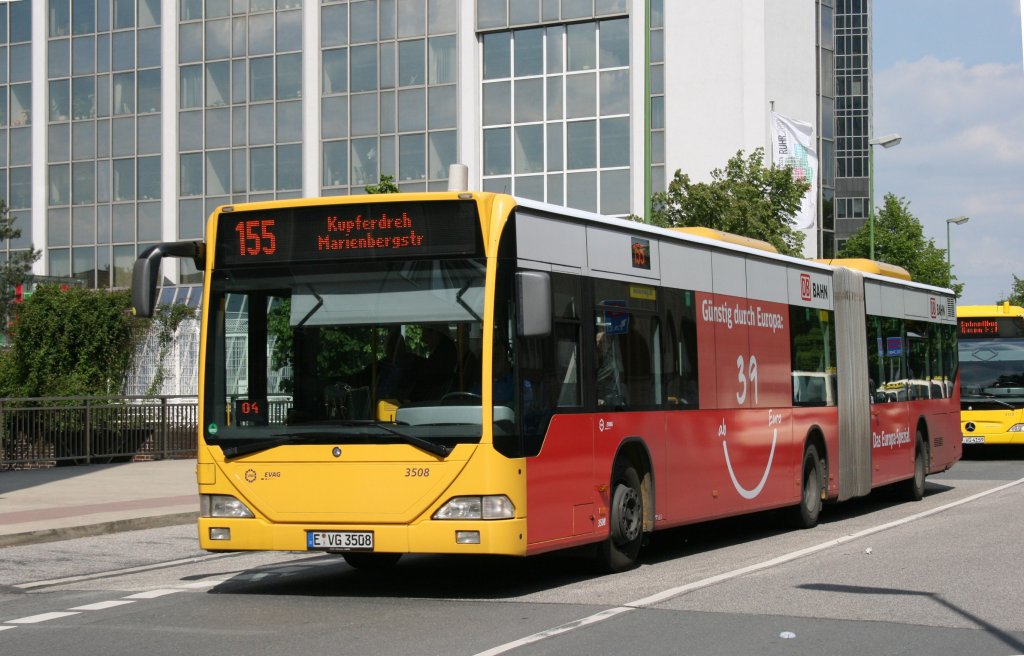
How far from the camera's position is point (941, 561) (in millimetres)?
12586

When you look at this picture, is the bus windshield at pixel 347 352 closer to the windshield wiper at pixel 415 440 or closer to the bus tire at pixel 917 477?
the windshield wiper at pixel 415 440

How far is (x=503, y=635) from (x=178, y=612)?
2631 mm

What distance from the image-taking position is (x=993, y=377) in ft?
103

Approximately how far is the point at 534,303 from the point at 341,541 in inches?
87.7

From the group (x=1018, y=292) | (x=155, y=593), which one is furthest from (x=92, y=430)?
(x=1018, y=292)

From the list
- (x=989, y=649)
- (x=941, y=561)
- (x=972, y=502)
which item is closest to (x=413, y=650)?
(x=989, y=649)

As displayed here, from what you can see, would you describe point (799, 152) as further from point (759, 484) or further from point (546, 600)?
Answer: point (546, 600)

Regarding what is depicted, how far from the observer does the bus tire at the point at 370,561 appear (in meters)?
12.5

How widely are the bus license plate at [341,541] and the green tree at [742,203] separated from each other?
2415cm

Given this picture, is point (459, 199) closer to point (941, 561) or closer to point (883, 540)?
point (941, 561)

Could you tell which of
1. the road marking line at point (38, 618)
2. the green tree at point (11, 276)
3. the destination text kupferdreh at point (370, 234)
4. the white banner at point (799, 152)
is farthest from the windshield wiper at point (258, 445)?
the white banner at point (799, 152)

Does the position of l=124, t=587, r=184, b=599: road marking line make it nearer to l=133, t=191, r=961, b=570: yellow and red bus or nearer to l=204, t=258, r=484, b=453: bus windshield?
l=133, t=191, r=961, b=570: yellow and red bus

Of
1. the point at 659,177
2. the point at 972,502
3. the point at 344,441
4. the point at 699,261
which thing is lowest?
the point at 972,502

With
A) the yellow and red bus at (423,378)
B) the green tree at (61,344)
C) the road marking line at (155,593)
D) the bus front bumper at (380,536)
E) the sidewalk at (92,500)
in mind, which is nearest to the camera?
the bus front bumper at (380,536)
